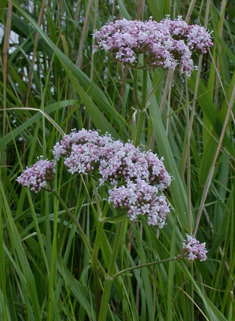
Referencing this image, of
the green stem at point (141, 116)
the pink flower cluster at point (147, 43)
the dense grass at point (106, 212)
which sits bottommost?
the dense grass at point (106, 212)

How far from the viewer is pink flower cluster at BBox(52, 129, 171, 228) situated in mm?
824

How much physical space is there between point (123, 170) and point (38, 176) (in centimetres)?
21

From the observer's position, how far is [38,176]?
3.05 ft

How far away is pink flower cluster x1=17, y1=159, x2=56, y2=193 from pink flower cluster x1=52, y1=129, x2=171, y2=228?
4cm

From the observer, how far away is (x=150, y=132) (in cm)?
132

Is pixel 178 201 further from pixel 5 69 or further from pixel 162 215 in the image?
pixel 5 69

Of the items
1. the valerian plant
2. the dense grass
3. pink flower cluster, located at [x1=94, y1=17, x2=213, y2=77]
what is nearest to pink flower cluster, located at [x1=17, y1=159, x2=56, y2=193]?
the valerian plant

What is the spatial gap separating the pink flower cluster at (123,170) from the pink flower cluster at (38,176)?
0.04 metres

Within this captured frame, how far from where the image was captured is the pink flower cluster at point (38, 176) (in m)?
0.92

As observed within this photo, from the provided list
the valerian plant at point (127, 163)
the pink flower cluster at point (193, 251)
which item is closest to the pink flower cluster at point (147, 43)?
the valerian plant at point (127, 163)

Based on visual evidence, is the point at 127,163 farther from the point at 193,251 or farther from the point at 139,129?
the point at 193,251

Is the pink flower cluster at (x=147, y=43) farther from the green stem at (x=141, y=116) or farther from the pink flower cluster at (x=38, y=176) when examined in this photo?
the pink flower cluster at (x=38, y=176)

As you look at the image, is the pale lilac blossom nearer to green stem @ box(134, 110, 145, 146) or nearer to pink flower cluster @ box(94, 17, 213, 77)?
green stem @ box(134, 110, 145, 146)

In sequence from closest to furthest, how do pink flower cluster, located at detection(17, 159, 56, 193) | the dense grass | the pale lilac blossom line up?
the pale lilac blossom < pink flower cluster, located at detection(17, 159, 56, 193) < the dense grass
